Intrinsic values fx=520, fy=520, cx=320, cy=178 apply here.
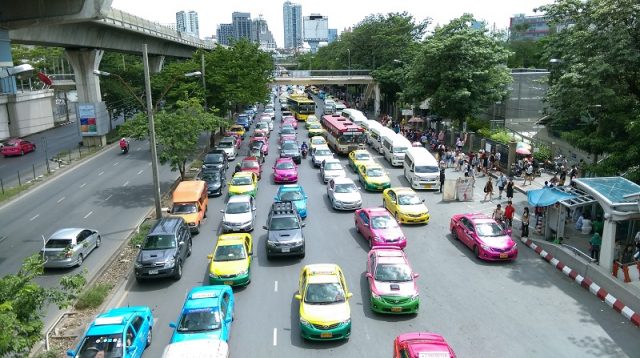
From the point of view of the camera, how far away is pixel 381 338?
14914 millimetres

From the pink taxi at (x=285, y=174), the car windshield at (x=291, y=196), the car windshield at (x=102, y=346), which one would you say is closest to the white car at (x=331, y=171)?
the pink taxi at (x=285, y=174)

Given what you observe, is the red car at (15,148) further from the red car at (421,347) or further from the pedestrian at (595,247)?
the pedestrian at (595,247)

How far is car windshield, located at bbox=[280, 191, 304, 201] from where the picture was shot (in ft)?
89.4

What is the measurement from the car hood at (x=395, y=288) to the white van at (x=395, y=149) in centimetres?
2340

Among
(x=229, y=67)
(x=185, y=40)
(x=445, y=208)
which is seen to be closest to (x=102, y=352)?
(x=445, y=208)

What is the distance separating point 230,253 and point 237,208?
20.4 feet

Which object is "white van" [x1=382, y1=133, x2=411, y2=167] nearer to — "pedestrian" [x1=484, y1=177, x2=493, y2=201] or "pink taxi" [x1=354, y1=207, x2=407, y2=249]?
"pedestrian" [x1=484, y1=177, x2=493, y2=201]

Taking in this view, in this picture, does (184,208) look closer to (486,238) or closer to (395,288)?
(395,288)

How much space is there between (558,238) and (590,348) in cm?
829

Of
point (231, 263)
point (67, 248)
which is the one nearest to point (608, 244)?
point (231, 263)

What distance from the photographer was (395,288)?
16250 mm

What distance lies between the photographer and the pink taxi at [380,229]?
21.3 meters

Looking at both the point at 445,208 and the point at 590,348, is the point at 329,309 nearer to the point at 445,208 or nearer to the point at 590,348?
the point at 590,348

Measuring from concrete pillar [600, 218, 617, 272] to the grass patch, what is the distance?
17.7m
